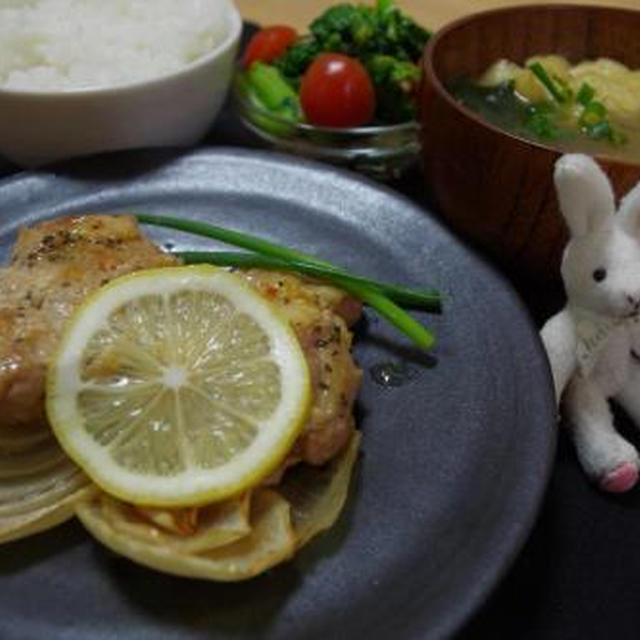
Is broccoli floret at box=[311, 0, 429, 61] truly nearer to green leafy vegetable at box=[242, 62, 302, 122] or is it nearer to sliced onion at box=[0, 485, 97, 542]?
green leafy vegetable at box=[242, 62, 302, 122]

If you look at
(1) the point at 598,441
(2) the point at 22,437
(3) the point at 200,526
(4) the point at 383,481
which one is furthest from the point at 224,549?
(1) the point at 598,441

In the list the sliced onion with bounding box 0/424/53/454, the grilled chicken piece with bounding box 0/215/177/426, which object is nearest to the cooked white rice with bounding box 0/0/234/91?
the grilled chicken piece with bounding box 0/215/177/426

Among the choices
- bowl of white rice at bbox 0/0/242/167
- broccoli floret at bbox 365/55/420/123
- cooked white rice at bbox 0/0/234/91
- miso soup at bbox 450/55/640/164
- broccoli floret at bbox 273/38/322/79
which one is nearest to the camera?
miso soup at bbox 450/55/640/164

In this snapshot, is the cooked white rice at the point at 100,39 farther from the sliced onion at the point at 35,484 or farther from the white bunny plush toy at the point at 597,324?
the white bunny plush toy at the point at 597,324

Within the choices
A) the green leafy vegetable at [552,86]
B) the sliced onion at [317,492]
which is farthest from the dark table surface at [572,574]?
the green leafy vegetable at [552,86]

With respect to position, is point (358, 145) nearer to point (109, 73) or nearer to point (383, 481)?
point (109, 73)
